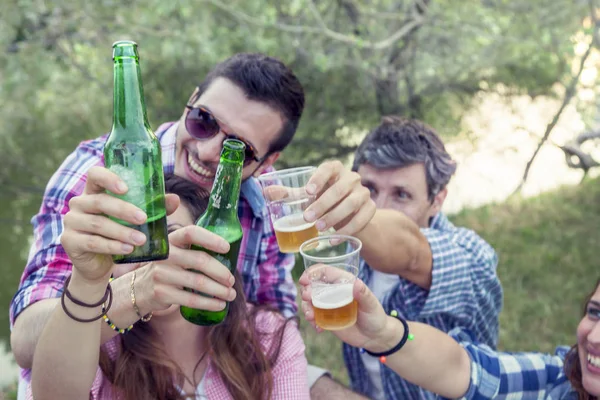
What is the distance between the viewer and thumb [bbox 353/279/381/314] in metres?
1.80

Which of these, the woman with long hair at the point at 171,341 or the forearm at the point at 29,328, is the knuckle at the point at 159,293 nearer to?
the woman with long hair at the point at 171,341

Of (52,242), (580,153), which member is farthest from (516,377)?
(580,153)

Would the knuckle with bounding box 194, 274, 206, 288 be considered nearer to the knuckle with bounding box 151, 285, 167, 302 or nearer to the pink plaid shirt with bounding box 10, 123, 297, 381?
the knuckle with bounding box 151, 285, 167, 302

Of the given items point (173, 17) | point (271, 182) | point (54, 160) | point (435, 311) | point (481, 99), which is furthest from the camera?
point (481, 99)

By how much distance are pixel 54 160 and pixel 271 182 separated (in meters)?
4.24

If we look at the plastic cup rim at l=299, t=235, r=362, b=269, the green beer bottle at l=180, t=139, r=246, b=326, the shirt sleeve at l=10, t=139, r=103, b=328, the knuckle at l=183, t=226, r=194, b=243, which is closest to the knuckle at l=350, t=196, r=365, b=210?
the plastic cup rim at l=299, t=235, r=362, b=269

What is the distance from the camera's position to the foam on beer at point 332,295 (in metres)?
1.78

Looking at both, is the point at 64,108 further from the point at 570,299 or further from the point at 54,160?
the point at 570,299

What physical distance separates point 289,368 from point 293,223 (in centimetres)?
72

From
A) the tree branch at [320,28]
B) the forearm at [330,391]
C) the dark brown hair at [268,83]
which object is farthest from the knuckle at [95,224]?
the tree branch at [320,28]

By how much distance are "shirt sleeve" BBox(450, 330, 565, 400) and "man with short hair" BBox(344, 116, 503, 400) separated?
28 cm

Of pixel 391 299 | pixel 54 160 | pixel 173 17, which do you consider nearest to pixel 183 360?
pixel 391 299

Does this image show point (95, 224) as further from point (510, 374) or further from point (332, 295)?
point (510, 374)

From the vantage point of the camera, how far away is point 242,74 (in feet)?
8.75
